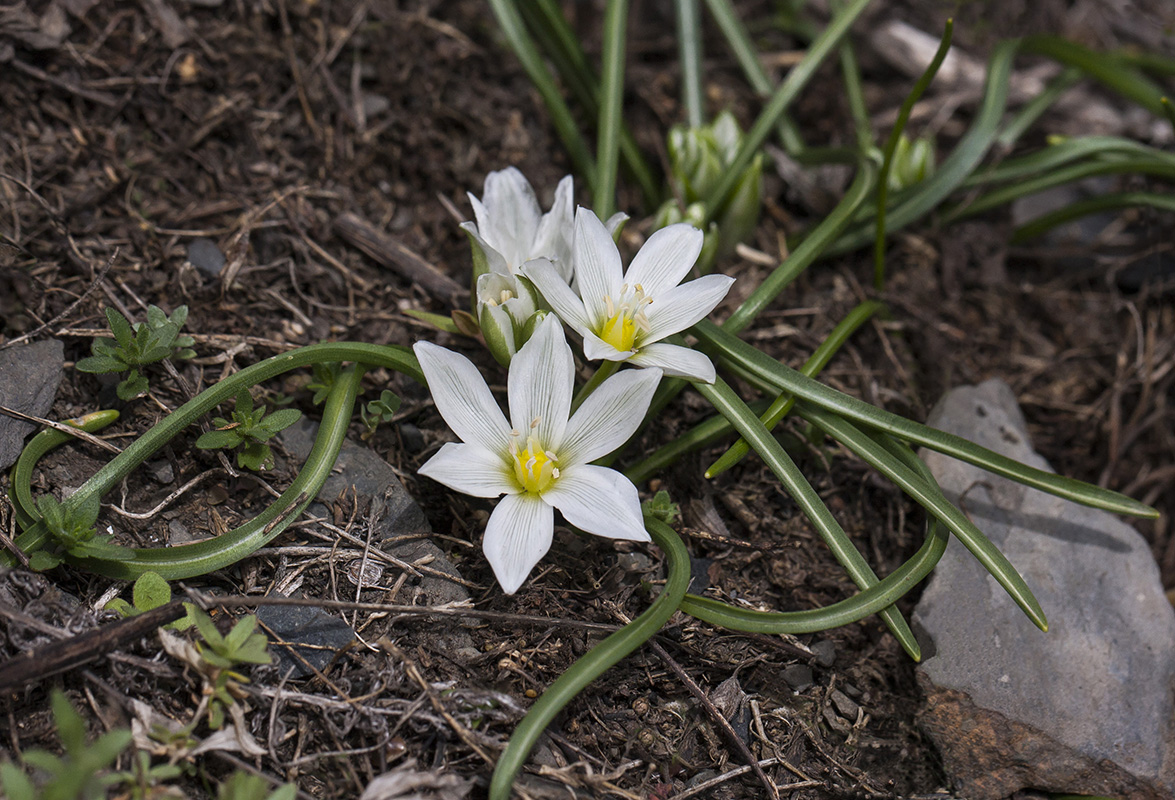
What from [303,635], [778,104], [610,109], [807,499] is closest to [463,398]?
[303,635]

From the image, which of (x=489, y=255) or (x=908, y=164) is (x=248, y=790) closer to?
(x=489, y=255)

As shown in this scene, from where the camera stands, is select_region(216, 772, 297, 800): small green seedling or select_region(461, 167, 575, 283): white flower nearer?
select_region(216, 772, 297, 800): small green seedling

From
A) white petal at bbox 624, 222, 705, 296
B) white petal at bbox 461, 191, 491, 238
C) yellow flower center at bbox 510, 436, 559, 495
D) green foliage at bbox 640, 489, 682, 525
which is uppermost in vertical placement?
white petal at bbox 624, 222, 705, 296

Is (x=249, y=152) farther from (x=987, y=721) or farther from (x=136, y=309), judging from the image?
(x=987, y=721)

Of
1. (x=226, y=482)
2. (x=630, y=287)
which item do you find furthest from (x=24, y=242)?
(x=630, y=287)

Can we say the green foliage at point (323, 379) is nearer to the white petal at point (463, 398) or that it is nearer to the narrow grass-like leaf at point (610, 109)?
the white petal at point (463, 398)

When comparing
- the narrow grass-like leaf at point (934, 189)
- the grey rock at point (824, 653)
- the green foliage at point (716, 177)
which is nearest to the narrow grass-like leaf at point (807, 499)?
the grey rock at point (824, 653)

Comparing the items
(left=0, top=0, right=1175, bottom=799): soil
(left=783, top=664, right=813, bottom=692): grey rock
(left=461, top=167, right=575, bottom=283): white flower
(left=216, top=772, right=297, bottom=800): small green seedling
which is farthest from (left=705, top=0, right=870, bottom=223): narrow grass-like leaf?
(left=216, top=772, right=297, bottom=800): small green seedling

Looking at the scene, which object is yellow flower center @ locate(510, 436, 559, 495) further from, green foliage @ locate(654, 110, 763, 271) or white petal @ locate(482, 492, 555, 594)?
green foliage @ locate(654, 110, 763, 271)
